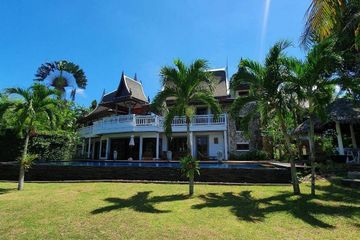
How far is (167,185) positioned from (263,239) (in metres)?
7.06

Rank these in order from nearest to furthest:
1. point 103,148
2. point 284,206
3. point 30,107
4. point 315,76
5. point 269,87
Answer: point 284,206, point 315,76, point 269,87, point 30,107, point 103,148

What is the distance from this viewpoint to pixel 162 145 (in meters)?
27.7

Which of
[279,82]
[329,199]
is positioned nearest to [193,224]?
[329,199]

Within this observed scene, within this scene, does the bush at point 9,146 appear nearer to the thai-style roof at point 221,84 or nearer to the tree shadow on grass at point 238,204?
the thai-style roof at point 221,84

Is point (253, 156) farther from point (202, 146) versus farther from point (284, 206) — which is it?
point (284, 206)

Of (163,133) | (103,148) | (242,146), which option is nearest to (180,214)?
(163,133)

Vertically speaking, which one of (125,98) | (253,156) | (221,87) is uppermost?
(221,87)

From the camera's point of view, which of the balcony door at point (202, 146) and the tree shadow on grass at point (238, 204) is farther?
the balcony door at point (202, 146)

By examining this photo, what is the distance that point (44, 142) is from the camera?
23.7m

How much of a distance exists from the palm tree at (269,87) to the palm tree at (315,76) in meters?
0.46

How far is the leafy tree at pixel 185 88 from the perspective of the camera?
10.7m

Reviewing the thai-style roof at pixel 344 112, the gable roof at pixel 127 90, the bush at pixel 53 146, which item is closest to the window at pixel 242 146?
the thai-style roof at pixel 344 112

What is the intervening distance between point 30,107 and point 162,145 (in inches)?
654

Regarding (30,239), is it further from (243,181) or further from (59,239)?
(243,181)
